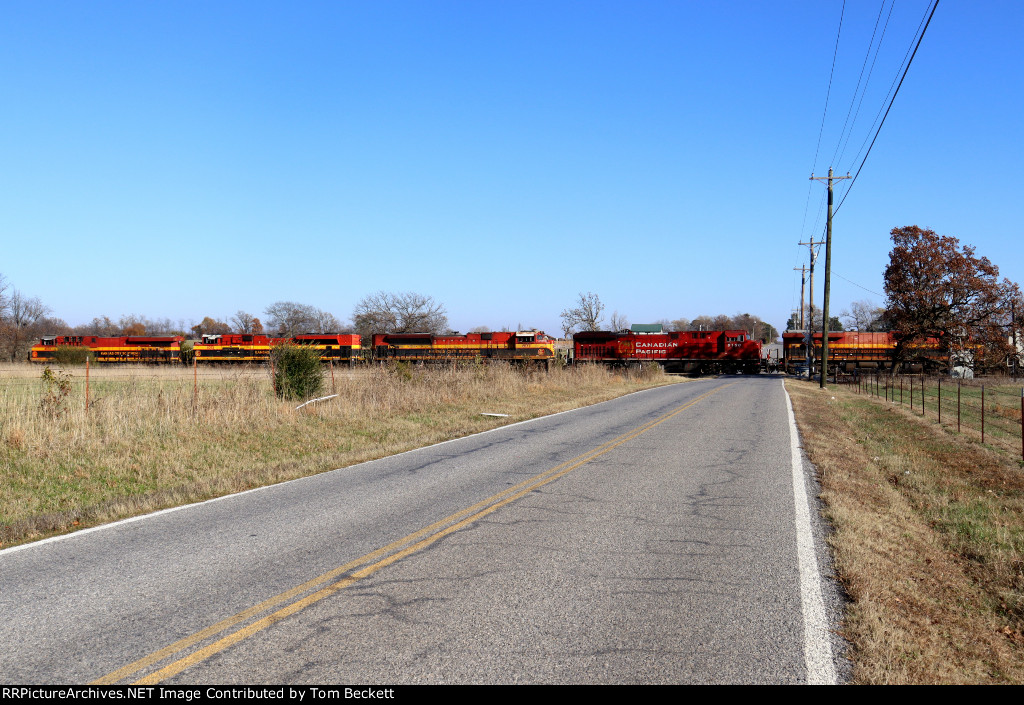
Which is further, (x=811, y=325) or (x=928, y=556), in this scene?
(x=811, y=325)

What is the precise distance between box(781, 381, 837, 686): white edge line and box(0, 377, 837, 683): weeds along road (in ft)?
0.07

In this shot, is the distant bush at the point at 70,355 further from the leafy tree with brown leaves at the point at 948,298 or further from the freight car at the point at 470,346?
the leafy tree with brown leaves at the point at 948,298

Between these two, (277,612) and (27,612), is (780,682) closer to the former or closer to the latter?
(277,612)

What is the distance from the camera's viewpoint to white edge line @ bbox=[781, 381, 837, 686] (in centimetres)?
436

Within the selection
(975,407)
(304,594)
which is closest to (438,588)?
(304,594)

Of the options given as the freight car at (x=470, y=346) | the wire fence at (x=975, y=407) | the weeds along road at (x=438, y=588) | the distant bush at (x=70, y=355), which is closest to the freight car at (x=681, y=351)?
the freight car at (x=470, y=346)

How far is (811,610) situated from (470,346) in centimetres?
5187

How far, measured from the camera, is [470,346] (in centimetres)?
5691

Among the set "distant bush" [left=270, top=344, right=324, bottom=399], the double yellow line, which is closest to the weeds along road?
the double yellow line

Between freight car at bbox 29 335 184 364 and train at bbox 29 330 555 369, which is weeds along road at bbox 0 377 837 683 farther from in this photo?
freight car at bbox 29 335 184 364

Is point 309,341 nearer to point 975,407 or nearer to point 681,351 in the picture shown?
point 681,351

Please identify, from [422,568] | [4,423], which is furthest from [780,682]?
[4,423]

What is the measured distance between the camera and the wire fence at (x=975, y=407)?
2055cm

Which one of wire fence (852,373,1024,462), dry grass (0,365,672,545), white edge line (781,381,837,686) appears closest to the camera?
white edge line (781,381,837,686)
